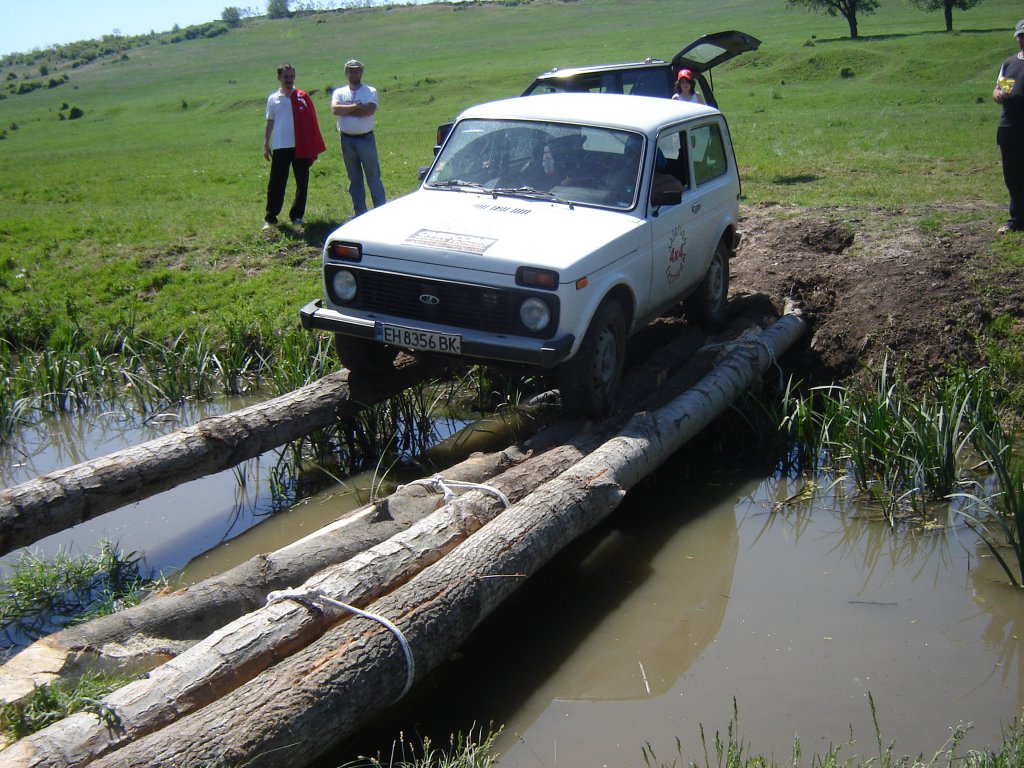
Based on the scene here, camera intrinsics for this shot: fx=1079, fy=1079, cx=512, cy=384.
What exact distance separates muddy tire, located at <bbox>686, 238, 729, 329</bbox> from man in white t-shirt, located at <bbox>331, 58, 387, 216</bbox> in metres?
4.73

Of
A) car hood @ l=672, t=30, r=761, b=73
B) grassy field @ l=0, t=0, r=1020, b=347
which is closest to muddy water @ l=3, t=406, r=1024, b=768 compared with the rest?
grassy field @ l=0, t=0, r=1020, b=347

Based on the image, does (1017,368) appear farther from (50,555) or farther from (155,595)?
(50,555)

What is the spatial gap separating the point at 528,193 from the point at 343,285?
147cm

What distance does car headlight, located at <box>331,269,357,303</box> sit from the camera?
277 inches

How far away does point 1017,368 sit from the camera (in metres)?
8.17

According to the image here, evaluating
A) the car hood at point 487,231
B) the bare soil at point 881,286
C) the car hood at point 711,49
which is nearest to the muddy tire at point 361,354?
the car hood at point 487,231

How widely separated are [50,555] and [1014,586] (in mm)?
5578

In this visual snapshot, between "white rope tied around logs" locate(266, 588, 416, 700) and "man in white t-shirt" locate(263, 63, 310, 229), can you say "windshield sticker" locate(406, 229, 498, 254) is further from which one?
"man in white t-shirt" locate(263, 63, 310, 229)

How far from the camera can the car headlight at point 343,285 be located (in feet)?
23.1

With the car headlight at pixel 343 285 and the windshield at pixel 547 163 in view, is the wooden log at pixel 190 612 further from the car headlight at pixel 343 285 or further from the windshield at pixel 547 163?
the windshield at pixel 547 163

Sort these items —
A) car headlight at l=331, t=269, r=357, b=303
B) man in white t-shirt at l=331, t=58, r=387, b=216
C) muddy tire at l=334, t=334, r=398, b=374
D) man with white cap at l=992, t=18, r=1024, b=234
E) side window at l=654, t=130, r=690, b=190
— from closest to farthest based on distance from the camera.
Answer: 1. car headlight at l=331, t=269, r=357, b=303
2. muddy tire at l=334, t=334, r=398, b=374
3. side window at l=654, t=130, r=690, b=190
4. man with white cap at l=992, t=18, r=1024, b=234
5. man in white t-shirt at l=331, t=58, r=387, b=216

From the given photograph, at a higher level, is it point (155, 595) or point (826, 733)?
point (155, 595)

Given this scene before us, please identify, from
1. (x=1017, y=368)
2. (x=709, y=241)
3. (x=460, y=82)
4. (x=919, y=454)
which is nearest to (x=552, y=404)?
(x=709, y=241)

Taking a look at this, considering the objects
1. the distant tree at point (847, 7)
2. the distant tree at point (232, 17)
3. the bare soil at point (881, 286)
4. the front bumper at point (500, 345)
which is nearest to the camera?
the front bumper at point (500, 345)
